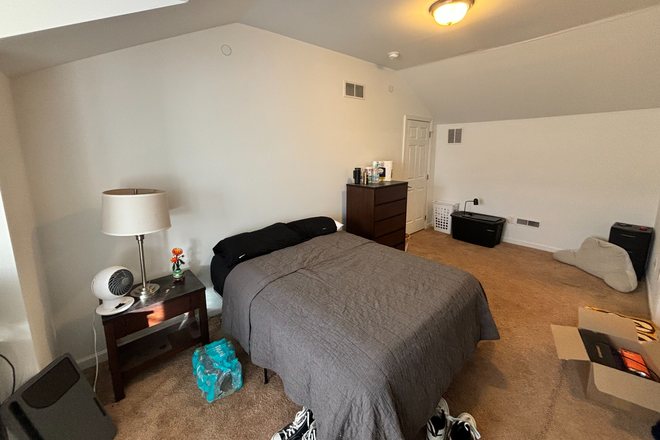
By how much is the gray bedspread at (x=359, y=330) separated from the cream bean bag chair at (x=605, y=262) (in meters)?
2.15

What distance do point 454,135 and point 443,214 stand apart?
133 centimetres

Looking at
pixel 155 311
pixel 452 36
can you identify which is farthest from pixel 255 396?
pixel 452 36

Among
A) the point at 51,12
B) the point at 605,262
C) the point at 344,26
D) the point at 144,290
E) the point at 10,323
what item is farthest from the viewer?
the point at 605,262

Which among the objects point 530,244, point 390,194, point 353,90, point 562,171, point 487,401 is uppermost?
point 353,90

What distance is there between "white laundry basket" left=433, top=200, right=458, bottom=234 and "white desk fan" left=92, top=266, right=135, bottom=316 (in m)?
4.39

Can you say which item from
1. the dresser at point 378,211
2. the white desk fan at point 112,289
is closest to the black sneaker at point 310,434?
the white desk fan at point 112,289

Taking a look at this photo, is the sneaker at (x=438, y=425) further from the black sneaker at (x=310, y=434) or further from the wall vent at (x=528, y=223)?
the wall vent at (x=528, y=223)

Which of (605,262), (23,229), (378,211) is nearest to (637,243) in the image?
(605,262)

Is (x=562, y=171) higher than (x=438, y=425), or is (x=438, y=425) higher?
(x=562, y=171)

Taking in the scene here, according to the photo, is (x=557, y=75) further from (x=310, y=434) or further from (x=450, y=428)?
(x=310, y=434)

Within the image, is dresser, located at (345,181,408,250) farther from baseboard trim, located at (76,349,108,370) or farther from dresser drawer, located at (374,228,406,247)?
baseboard trim, located at (76,349,108,370)

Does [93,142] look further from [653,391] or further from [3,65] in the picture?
[653,391]

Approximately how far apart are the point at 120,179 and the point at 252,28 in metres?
1.64

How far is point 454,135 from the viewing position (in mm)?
4699
